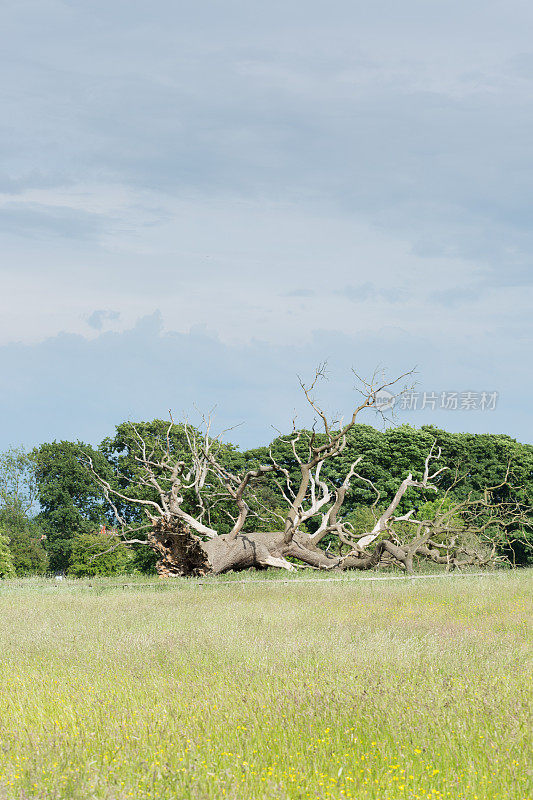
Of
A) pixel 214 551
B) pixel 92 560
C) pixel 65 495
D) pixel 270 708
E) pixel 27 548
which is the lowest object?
pixel 27 548

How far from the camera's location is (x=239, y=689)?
732 cm

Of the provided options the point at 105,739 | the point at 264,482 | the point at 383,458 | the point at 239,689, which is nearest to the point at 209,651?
the point at 239,689

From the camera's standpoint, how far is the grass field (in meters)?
5.00

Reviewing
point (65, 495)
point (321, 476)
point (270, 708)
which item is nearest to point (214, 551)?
point (270, 708)

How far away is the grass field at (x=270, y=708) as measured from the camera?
5004 mm

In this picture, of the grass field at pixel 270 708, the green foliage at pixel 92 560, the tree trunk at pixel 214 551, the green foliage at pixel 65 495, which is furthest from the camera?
the green foliage at pixel 65 495

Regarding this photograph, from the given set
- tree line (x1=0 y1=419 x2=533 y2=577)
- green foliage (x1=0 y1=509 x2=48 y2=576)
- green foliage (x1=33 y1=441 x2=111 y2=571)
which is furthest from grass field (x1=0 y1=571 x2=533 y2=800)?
green foliage (x1=0 y1=509 x2=48 y2=576)

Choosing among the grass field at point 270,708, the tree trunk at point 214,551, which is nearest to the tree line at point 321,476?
the tree trunk at point 214,551

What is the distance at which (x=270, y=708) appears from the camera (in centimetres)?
652

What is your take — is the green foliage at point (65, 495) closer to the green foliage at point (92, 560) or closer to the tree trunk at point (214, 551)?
the green foliage at point (92, 560)

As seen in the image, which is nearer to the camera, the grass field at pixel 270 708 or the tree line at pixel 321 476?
the grass field at pixel 270 708

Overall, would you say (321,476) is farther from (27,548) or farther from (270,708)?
(270,708)

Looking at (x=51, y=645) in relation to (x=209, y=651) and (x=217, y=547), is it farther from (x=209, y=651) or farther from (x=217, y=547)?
(x=217, y=547)

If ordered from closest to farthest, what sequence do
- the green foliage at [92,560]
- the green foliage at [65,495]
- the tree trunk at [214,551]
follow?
1. the tree trunk at [214,551]
2. the green foliage at [92,560]
3. the green foliage at [65,495]
